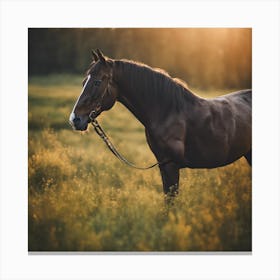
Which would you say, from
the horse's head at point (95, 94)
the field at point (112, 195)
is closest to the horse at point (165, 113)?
the horse's head at point (95, 94)

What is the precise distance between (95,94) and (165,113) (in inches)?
27.4

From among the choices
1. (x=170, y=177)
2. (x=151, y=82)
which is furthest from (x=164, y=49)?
(x=170, y=177)

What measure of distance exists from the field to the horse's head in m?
0.36

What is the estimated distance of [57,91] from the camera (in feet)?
17.8

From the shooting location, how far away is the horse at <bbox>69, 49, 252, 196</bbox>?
5047mm

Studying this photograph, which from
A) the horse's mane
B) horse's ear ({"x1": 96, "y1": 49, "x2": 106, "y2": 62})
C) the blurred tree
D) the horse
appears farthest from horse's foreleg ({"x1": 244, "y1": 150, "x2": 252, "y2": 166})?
horse's ear ({"x1": 96, "y1": 49, "x2": 106, "y2": 62})

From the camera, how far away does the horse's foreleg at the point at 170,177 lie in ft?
17.1

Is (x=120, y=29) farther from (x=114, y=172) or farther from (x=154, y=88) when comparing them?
(x=114, y=172)

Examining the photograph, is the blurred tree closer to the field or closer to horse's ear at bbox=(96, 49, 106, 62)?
the field

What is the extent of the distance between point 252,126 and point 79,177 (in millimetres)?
1802

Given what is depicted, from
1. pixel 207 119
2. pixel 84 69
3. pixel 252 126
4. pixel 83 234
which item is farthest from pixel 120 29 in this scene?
pixel 83 234

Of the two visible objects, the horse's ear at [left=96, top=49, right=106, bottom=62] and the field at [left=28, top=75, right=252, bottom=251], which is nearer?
the horse's ear at [left=96, top=49, right=106, bottom=62]

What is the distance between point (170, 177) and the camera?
17.1ft
